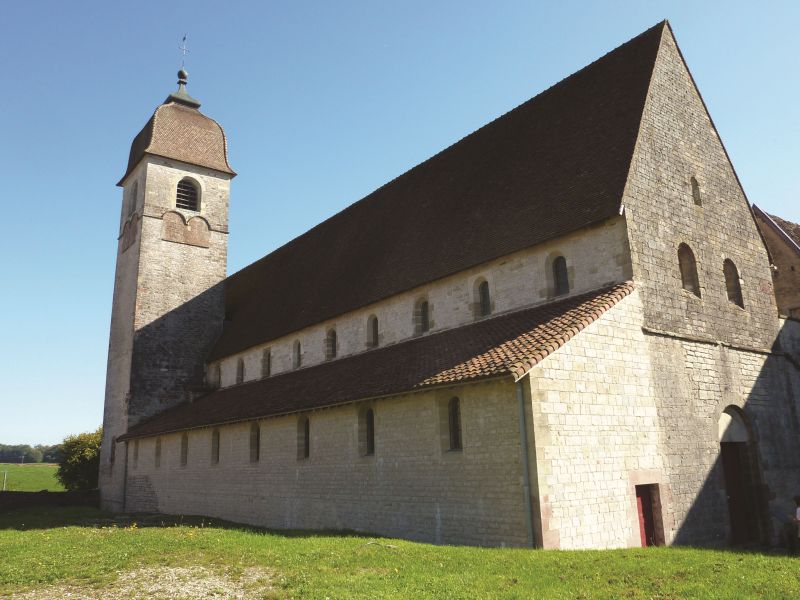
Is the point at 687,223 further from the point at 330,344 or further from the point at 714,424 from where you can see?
the point at 330,344

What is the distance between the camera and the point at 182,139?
3297 centimetres

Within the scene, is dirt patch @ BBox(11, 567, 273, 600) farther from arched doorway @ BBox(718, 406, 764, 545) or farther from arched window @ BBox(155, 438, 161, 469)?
arched window @ BBox(155, 438, 161, 469)

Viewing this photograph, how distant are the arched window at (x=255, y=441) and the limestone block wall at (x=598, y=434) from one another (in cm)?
1199

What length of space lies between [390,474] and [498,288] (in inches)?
211

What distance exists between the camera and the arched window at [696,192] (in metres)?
17.5

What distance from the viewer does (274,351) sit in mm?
25516

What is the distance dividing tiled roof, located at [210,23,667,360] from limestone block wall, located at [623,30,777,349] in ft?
2.50

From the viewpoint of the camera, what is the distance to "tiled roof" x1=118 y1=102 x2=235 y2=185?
32.2 m

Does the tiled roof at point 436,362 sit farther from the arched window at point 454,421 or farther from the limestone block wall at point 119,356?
the limestone block wall at point 119,356

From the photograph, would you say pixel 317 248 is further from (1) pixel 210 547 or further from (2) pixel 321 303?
(1) pixel 210 547

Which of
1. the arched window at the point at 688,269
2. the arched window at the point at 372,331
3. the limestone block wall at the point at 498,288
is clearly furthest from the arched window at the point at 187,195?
the arched window at the point at 688,269

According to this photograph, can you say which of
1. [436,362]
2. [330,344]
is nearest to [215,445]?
[330,344]

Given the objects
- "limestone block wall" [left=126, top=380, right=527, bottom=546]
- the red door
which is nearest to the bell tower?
"limestone block wall" [left=126, top=380, right=527, bottom=546]

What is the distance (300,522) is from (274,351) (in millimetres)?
8450
